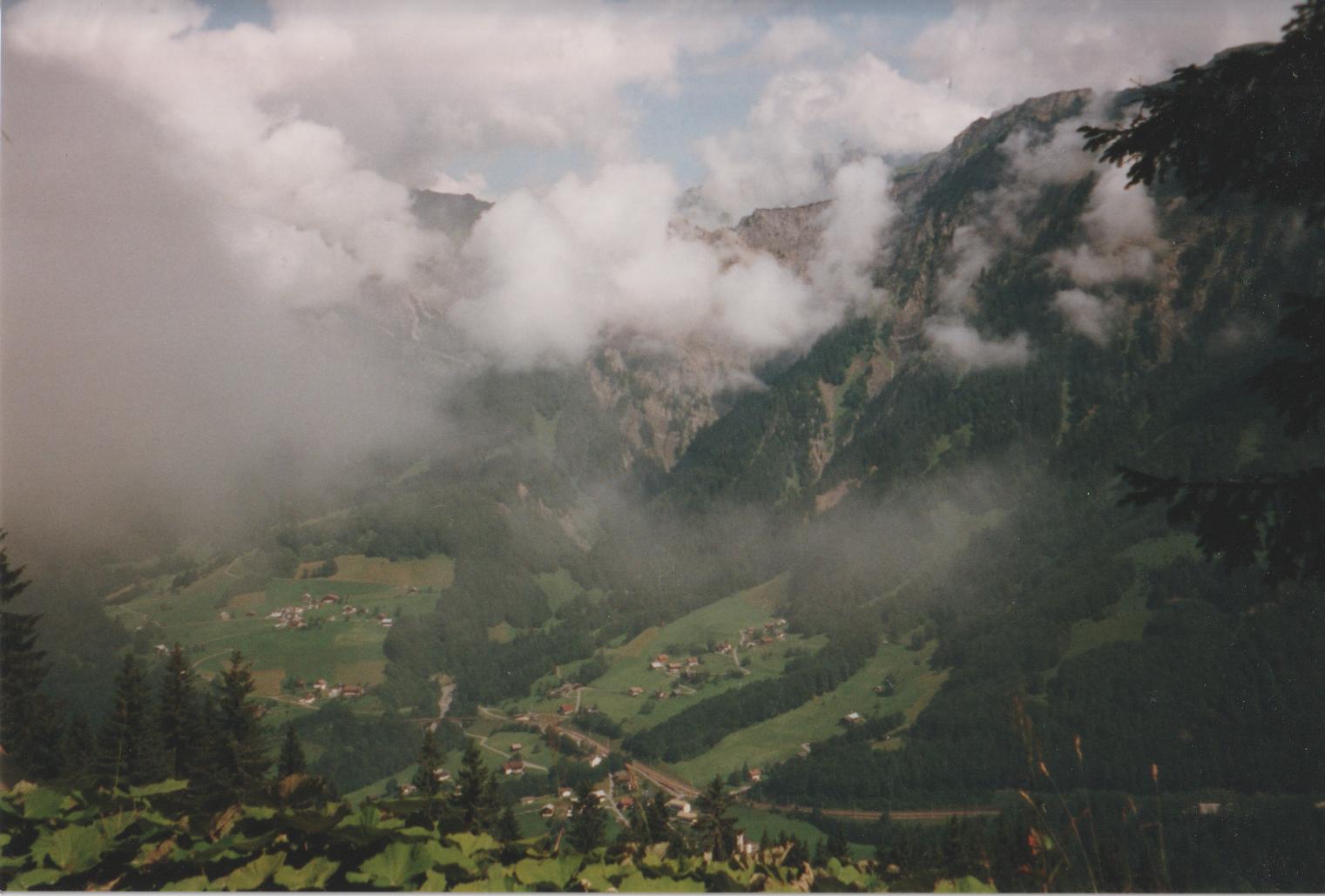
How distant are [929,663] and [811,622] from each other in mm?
32206

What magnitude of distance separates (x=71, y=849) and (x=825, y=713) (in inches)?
5340

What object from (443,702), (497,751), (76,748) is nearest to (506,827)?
(76,748)

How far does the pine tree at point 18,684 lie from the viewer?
1065 inches

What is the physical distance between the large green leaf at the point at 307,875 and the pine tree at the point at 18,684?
28205 millimetres

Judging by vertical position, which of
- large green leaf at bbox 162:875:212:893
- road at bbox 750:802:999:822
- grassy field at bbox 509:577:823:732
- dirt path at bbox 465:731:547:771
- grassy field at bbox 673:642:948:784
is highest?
large green leaf at bbox 162:875:212:893

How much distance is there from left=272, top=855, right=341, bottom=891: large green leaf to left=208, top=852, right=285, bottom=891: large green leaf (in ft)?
0.25

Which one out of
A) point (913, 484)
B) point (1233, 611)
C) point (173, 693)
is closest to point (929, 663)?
point (1233, 611)

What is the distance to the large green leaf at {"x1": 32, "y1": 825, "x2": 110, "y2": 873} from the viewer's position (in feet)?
18.5

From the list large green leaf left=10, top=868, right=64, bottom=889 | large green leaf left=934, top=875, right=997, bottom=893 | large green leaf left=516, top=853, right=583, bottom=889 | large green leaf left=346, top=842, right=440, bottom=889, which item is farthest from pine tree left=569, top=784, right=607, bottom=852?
large green leaf left=10, top=868, right=64, bottom=889

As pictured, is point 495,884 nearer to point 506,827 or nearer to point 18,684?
point 506,827

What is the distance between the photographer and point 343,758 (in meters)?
110

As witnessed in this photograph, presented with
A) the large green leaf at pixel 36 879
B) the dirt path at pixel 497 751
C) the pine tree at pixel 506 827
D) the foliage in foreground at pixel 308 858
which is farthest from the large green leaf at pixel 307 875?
the dirt path at pixel 497 751

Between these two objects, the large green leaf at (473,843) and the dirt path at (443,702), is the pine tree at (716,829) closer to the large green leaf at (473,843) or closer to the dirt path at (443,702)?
the large green leaf at (473,843)

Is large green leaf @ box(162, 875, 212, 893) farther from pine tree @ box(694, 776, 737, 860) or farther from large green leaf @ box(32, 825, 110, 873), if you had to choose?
pine tree @ box(694, 776, 737, 860)
